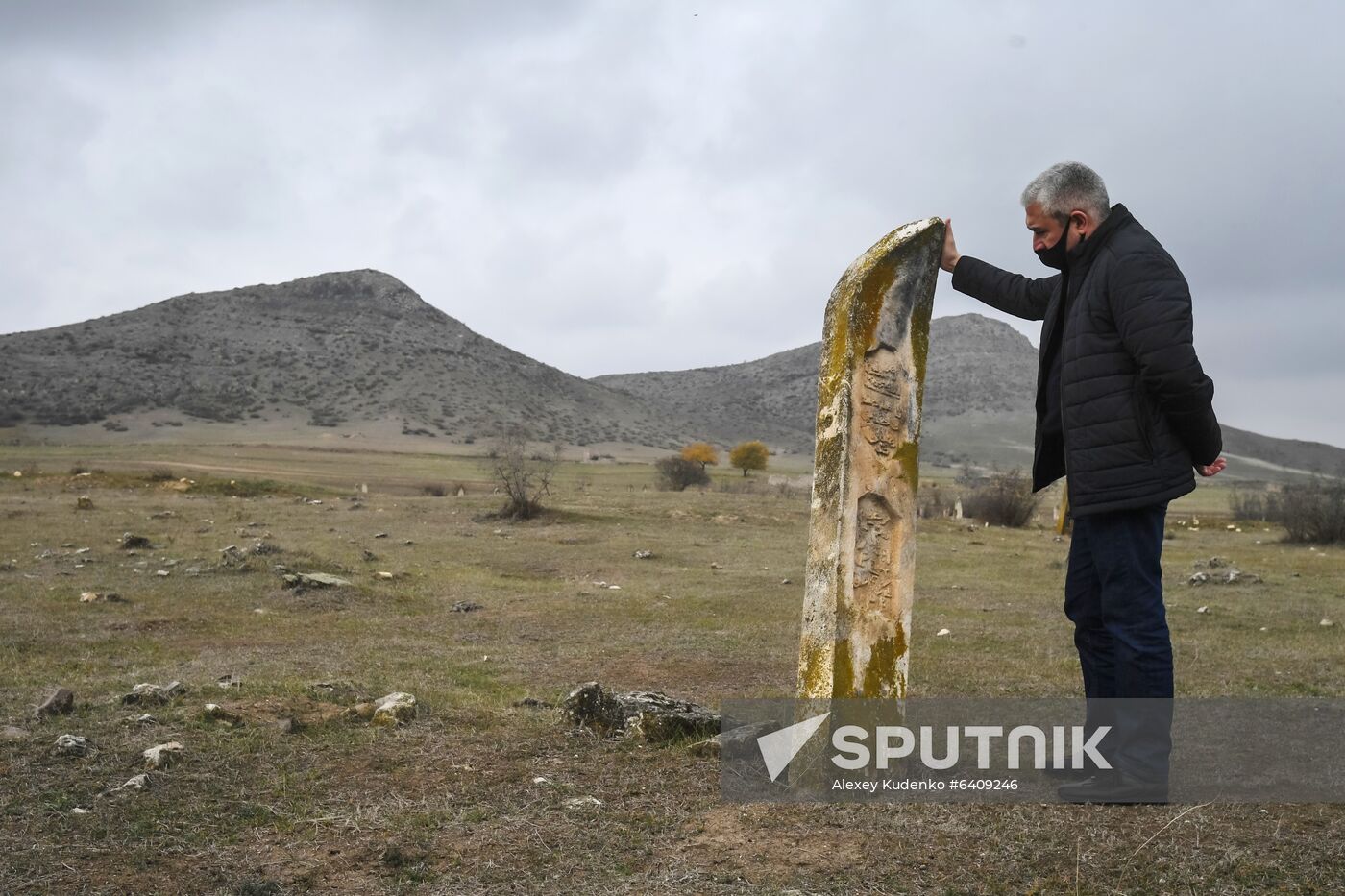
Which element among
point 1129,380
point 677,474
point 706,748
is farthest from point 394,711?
point 677,474

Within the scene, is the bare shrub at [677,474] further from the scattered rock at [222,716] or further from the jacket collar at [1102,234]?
the jacket collar at [1102,234]

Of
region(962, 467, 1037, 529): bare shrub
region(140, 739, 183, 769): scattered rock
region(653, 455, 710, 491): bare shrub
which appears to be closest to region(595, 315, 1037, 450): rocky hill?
region(653, 455, 710, 491): bare shrub

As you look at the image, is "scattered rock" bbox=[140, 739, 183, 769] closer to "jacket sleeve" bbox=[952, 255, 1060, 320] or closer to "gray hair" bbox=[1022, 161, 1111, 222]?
"jacket sleeve" bbox=[952, 255, 1060, 320]

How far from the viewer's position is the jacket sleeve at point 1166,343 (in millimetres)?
3896

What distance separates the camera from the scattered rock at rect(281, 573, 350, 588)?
11.4 metres

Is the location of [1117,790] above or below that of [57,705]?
above

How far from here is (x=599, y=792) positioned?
4.43 m

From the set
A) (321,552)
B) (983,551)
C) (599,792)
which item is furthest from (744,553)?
(599,792)

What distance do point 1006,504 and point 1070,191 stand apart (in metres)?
22.9

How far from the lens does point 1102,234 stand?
4.30 metres

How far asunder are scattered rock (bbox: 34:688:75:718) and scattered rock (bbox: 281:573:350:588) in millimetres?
5650

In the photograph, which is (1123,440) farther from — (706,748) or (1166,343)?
(706,748)

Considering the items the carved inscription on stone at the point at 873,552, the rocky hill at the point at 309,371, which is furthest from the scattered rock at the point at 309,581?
the rocky hill at the point at 309,371

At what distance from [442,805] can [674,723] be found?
4.60 ft
